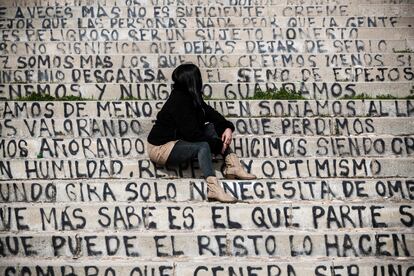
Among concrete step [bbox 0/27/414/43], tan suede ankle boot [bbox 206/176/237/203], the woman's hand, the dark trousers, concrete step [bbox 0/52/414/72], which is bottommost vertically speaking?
tan suede ankle boot [bbox 206/176/237/203]

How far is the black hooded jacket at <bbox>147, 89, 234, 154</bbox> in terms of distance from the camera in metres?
5.18

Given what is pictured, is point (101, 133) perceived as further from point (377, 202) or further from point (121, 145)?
point (377, 202)

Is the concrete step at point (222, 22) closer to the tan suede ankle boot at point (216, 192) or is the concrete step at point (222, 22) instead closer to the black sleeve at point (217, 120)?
the black sleeve at point (217, 120)

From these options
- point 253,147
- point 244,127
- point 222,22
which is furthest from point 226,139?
point 222,22

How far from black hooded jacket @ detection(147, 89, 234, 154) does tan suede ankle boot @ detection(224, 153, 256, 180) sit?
0.46ft

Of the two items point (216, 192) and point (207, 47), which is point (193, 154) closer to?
point (216, 192)

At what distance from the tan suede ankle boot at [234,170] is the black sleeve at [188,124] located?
227 millimetres

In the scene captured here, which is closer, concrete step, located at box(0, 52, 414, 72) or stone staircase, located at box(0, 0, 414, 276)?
stone staircase, located at box(0, 0, 414, 276)

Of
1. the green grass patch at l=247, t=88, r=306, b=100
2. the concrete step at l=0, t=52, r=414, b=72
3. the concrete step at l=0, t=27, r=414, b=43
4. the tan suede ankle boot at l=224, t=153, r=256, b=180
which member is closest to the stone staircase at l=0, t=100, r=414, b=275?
the tan suede ankle boot at l=224, t=153, r=256, b=180

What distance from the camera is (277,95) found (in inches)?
265

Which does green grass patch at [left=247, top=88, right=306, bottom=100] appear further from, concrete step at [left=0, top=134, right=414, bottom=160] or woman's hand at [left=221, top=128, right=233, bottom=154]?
woman's hand at [left=221, top=128, right=233, bottom=154]

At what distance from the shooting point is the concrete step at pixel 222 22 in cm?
827

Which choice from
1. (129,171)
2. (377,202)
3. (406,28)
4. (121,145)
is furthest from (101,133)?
(406,28)

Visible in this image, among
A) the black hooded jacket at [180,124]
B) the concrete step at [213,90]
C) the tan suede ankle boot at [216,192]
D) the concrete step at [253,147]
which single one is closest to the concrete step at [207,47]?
the concrete step at [213,90]
